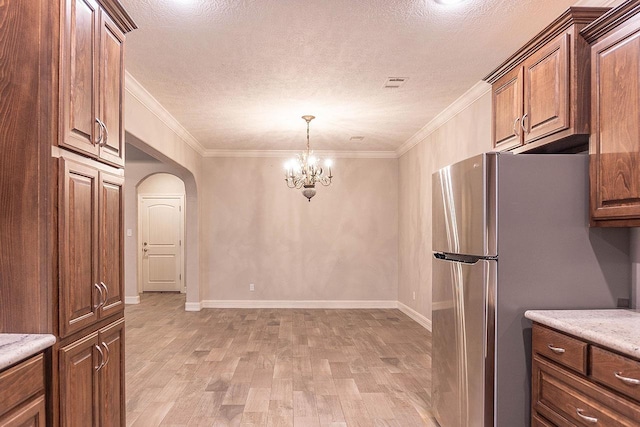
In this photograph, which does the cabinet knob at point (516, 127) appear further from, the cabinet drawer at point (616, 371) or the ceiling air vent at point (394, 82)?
the ceiling air vent at point (394, 82)

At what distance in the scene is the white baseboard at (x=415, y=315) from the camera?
241 inches

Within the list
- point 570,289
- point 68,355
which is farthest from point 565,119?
point 68,355

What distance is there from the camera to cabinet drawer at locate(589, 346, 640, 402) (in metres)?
1.58

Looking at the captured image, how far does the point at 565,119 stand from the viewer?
7.48ft

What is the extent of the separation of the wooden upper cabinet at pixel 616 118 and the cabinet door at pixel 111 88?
2329 millimetres

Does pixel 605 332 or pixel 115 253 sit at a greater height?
pixel 115 253

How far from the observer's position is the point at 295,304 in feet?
25.5

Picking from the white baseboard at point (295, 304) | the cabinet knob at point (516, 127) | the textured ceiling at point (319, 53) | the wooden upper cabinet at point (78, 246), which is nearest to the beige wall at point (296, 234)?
the white baseboard at point (295, 304)

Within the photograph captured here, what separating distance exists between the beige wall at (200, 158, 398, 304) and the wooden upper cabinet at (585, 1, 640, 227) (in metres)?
5.64

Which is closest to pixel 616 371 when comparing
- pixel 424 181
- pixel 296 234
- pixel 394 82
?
pixel 394 82

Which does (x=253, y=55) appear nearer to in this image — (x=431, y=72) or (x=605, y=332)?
(x=431, y=72)

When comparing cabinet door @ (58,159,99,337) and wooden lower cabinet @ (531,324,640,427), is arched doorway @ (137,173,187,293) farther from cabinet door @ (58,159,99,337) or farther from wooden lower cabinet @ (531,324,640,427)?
wooden lower cabinet @ (531,324,640,427)

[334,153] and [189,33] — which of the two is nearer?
[189,33]

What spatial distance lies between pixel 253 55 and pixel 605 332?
293cm
